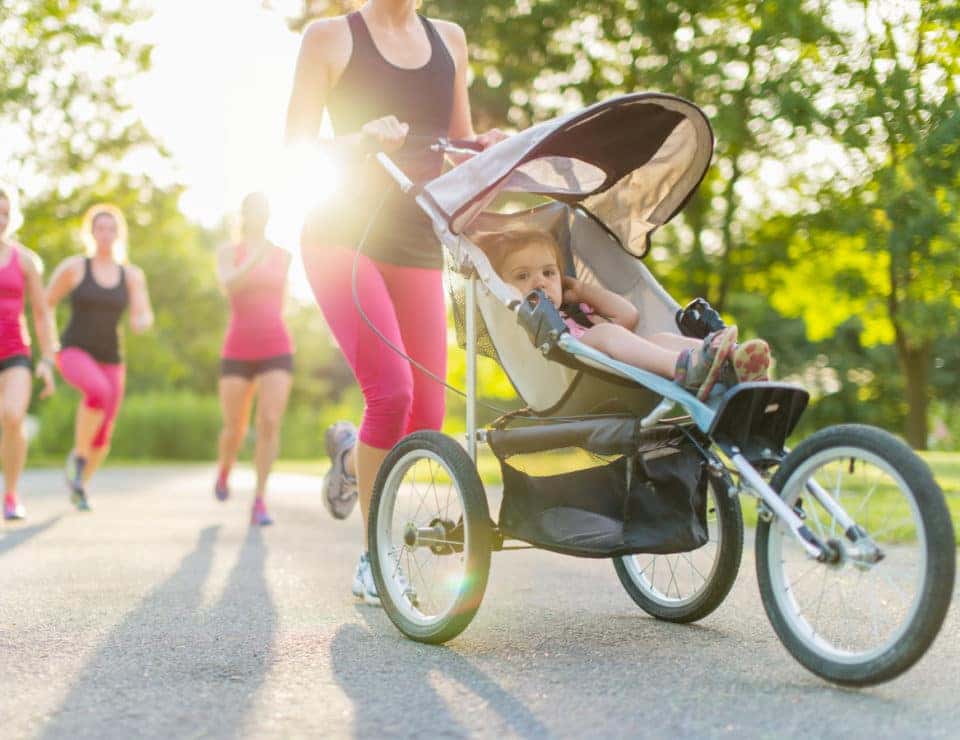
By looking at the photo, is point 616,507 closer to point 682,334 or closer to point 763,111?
point 682,334

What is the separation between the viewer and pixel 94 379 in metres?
9.09

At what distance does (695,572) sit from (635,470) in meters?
0.73

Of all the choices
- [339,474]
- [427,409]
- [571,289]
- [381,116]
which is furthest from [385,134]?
[339,474]

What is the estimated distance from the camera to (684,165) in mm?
4488

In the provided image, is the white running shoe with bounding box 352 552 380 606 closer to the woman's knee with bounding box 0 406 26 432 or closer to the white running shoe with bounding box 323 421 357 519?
the white running shoe with bounding box 323 421 357 519

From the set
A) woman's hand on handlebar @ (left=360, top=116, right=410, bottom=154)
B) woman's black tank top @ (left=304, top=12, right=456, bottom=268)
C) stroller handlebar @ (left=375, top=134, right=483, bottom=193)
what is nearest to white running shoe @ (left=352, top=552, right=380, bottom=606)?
woman's black tank top @ (left=304, top=12, right=456, bottom=268)

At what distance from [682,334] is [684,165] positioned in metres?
0.66

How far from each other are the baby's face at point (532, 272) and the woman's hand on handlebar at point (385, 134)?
0.56 metres

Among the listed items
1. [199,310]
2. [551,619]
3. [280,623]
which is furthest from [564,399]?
[199,310]

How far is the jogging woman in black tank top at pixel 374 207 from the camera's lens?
450cm

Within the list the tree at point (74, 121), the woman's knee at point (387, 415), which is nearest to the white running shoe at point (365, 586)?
the woman's knee at point (387, 415)

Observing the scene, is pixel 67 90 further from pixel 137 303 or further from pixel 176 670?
pixel 176 670

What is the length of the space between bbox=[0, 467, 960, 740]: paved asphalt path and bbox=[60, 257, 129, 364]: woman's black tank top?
3.63m

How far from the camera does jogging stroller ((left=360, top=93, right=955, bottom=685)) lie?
3.03m
